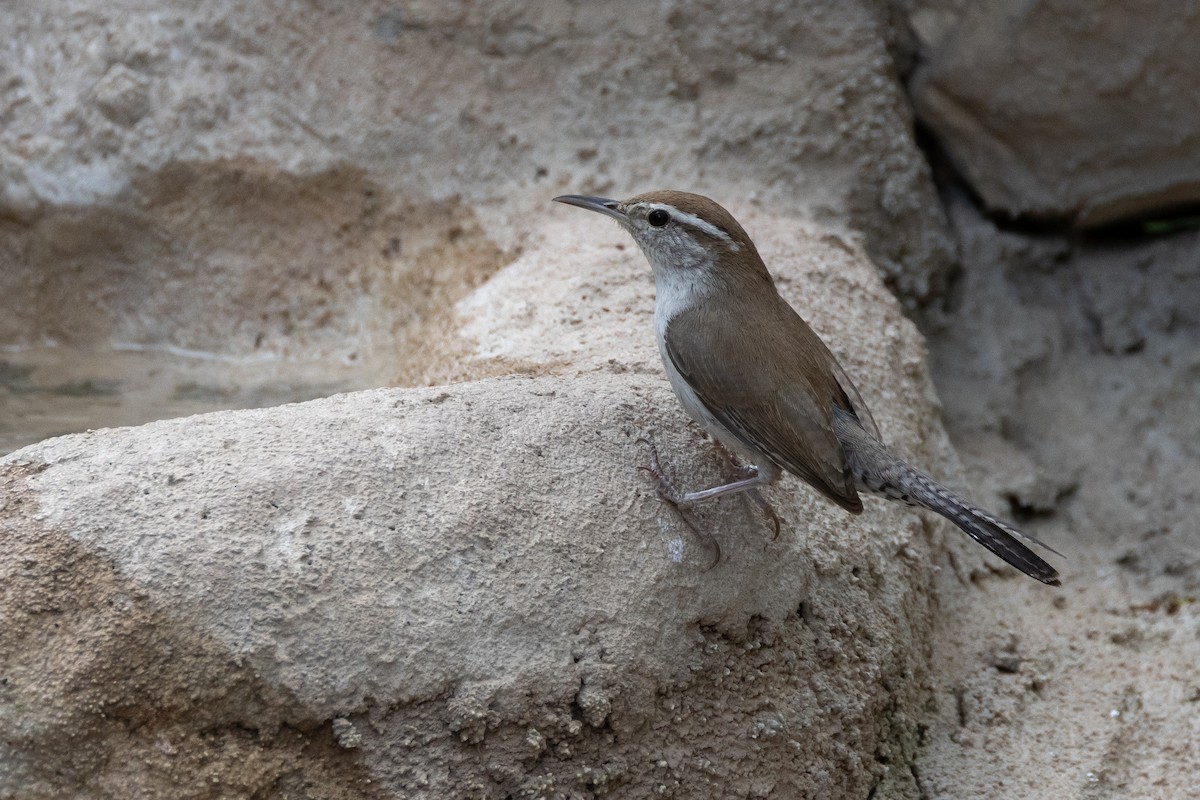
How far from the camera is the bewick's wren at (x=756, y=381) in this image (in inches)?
138

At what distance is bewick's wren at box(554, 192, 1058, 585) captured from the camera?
351 cm

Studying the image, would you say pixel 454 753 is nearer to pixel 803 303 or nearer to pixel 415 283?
pixel 803 303

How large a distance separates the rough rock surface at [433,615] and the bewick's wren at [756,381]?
0.21m

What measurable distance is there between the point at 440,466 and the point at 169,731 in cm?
100

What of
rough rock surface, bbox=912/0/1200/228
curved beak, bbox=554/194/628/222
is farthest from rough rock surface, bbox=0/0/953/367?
curved beak, bbox=554/194/628/222

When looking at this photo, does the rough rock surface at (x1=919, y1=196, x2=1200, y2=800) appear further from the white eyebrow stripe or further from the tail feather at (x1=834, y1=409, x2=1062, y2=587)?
the white eyebrow stripe

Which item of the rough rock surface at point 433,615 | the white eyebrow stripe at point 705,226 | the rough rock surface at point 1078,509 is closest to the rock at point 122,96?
the rough rock surface at point 433,615

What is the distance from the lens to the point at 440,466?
3375mm

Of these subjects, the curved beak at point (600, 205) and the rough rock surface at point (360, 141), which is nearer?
the curved beak at point (600, 205)

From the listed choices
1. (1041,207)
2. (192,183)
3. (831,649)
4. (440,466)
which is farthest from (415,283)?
(1041,207)

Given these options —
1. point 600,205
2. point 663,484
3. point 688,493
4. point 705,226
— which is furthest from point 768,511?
point 600,205

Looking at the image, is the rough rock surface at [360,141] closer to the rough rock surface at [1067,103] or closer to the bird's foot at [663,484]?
the rough rock surface at [1067,103]

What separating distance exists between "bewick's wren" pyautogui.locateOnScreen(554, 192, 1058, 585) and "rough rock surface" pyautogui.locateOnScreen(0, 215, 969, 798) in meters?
0.21

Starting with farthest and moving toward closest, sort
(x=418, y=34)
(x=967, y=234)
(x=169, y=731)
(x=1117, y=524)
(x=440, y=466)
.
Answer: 1. (x=967, y=234)
2. (x=418, y=34)
3. (x=1117, y=524)
4. (x=440, y=466)
5. (x=169, y=731)
